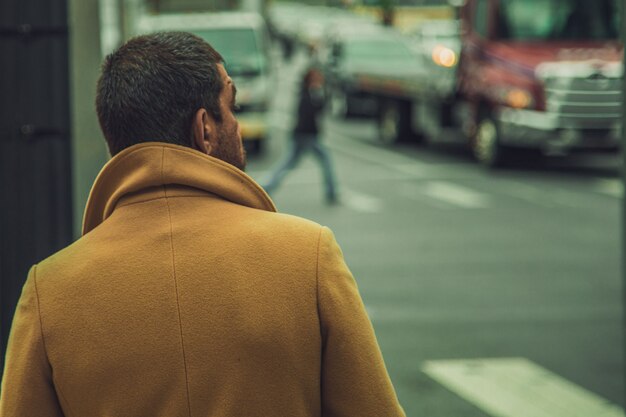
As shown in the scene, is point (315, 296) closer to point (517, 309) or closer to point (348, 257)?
point (517, 309)

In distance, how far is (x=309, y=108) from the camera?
49.4 ft

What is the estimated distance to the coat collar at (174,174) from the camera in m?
2.03

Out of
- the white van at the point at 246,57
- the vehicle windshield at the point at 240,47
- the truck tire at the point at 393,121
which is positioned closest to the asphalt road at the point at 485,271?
the white van at the point at 246,57

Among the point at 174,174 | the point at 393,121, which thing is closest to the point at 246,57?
the point at 393,121

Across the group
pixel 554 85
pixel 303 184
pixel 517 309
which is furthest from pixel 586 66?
pixel 517 309

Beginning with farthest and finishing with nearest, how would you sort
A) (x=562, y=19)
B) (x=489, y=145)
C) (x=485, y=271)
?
(x=562, y=19)
(x=489, y=145)
(x=485, y=271)

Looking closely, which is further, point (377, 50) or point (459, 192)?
point (377, 50)

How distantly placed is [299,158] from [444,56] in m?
6.99

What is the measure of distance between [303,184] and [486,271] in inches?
273

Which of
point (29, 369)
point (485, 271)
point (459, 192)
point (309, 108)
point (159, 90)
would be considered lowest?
point (459, 192)

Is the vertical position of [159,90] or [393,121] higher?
[159,90]

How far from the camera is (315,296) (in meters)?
1.99

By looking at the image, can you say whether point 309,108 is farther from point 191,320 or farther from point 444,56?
point 191,320

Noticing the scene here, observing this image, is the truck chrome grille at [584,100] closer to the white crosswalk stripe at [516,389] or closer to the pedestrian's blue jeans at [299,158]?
the pedestrian's blue jeans at [299,158]
